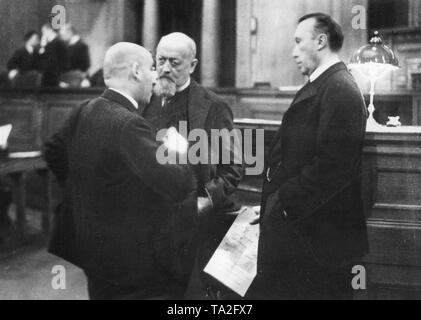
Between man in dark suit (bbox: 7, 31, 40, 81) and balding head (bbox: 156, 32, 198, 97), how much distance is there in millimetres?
3369

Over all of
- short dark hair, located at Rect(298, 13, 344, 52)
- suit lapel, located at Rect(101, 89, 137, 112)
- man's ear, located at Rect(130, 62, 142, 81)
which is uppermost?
short dark hair, located at Rect(298, 13, 344, 52)

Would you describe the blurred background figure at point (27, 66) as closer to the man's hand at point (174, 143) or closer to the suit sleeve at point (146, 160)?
the man's hand at point (174, 143)

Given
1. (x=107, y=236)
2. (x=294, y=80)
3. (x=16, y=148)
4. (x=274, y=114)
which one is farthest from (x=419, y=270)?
(x=294, y=80)

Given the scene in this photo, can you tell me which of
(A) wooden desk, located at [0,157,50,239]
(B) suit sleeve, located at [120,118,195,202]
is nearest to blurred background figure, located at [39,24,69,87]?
(A) wooden desk, located at [0,157,50,239]

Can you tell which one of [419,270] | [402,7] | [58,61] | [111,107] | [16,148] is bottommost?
[419,270]

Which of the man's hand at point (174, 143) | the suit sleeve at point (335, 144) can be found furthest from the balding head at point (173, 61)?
the suit sleeve at point (335, 144)

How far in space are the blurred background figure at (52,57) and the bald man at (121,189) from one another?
12.7ft

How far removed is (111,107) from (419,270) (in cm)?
174

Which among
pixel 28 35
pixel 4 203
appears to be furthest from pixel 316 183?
pixel 28 35

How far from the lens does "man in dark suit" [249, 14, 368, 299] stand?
1787 millimetres

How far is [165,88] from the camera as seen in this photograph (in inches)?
89.7

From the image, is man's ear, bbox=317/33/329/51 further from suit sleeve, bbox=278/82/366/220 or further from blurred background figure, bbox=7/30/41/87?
blurred background figure, bbox=7/30/41/87
